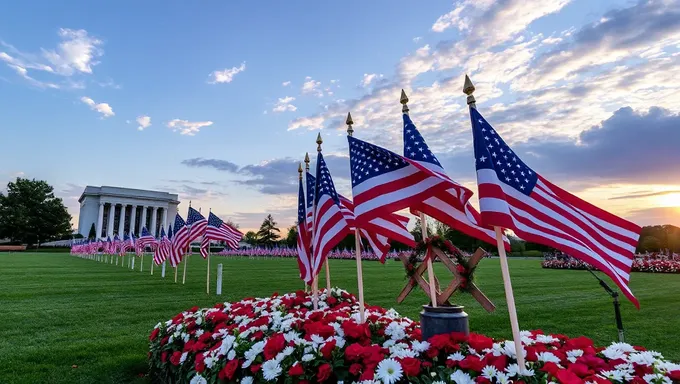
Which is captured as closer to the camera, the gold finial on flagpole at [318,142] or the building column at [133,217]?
the gold finial on flagpole at [318,142]

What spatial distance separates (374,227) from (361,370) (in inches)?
75.4

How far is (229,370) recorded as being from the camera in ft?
12.2

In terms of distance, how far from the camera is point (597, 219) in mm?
3582

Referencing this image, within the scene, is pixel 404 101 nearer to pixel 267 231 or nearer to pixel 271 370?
pixel 271 370

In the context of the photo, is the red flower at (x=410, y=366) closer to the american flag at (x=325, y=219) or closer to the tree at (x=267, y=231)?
the american flag at (x=325, y=219)

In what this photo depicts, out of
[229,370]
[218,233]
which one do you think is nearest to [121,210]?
[218,233]

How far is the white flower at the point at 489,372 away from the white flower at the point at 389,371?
2.06 ft

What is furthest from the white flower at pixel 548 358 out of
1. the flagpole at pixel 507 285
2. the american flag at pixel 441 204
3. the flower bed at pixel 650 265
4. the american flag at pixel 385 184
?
the flower bed at pixel 650 265

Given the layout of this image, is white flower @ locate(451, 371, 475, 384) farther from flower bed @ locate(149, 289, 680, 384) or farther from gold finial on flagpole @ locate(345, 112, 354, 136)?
gold finial on flagpole @ locate(345, 112, 354, 136)

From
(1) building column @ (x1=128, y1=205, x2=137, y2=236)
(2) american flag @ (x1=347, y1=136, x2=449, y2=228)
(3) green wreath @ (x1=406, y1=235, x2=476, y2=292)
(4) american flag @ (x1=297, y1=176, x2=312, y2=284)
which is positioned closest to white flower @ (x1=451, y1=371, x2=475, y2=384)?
(3) green wreath @ (x1=406, y1=235, x2=476, y2=292)

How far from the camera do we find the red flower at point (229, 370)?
371cm

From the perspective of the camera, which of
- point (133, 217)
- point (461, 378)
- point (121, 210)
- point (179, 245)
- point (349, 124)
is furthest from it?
point (133, 217)

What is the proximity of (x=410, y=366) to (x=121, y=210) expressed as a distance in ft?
376

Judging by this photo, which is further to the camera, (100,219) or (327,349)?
(100,219)
